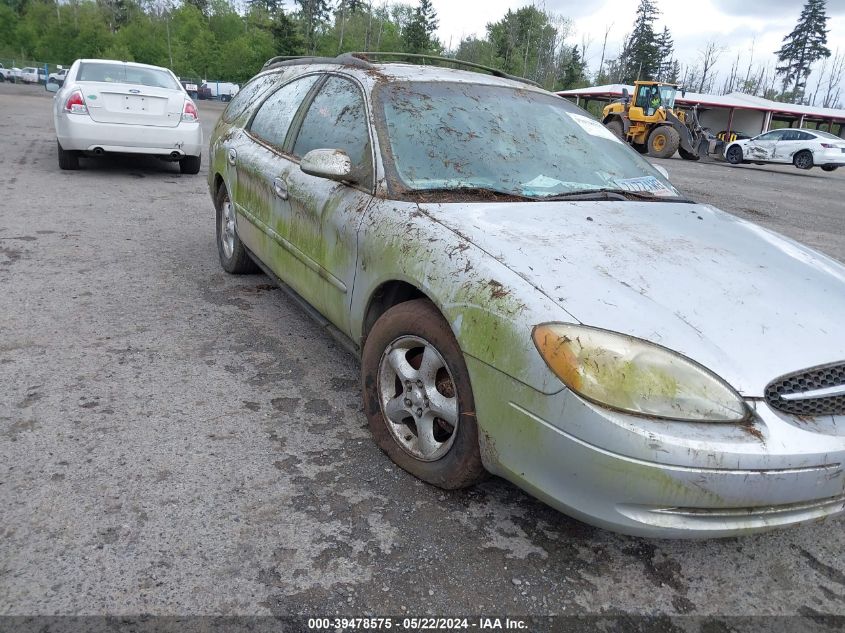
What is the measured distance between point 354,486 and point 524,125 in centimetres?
195

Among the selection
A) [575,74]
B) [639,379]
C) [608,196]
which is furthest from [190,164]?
[575,74]

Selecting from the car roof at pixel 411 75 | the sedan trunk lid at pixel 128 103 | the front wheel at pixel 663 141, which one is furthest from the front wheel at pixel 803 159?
the car roof at pixel 411 75

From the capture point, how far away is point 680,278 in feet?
7.34

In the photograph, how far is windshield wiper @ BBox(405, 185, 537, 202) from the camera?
2.78 meters

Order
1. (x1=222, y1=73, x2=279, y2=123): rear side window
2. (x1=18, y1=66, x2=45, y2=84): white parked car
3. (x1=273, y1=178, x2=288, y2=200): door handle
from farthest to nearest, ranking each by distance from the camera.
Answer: (x1=18, y1=66, x2=45, y2=84): white parked car < (x1=222, y1=73, x2=279, y2=123): rear side window < (x1=273, y1=178, x2=288, y2=200): door handle

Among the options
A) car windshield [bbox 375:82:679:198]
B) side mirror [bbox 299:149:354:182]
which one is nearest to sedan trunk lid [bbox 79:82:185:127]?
car windshield [bbox 375:82:679:198]

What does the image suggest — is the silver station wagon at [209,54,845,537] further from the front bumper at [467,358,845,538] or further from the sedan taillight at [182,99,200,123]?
the sedan taillight at [182,99,200,123]

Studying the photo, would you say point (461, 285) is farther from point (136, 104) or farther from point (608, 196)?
point (136, 104)

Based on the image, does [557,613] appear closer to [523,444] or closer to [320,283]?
[523,444]

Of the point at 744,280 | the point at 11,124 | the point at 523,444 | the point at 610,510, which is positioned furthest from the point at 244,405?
the point at 11,124

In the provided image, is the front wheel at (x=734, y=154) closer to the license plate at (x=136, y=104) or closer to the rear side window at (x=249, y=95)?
the license plate at (x=136, y=104)

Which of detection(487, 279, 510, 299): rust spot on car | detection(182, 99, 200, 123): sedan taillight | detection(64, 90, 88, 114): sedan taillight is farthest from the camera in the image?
detection(182, 99, 200, 123): sedan taillight

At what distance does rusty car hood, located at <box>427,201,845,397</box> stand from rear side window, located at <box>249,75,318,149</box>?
1.73 meters

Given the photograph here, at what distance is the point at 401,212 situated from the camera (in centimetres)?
266
